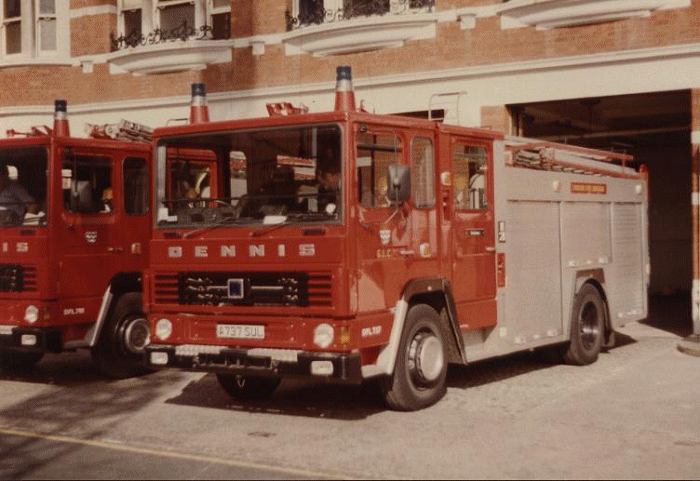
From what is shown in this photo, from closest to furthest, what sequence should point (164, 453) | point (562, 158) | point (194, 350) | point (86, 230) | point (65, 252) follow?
point (164, 453) → point (194, 350) → point (65, 252) → point (86, 230) → point (562, 158)

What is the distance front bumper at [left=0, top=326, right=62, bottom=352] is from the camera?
1116 centimetres

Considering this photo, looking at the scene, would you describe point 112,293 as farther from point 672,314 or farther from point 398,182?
point 672,314

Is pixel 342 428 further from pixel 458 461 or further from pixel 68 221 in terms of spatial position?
pixel 68 221

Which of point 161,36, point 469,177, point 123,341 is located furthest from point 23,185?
point 161,36

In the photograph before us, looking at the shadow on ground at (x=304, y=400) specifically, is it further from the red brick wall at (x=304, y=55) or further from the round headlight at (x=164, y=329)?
the red brick wall at (x=304, y=55)

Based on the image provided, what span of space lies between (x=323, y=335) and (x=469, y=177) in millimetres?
A: 2555

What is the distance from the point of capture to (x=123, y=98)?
18859mm

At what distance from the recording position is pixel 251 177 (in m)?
9.39

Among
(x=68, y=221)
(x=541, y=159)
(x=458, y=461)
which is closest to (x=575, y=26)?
(x=541, y=159)

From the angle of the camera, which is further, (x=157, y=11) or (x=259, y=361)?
(x=157, y=11)

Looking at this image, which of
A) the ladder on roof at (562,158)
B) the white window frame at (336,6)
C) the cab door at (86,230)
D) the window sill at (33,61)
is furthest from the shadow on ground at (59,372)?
the window sill at (33,61)

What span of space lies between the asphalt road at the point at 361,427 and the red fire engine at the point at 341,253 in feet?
1.55

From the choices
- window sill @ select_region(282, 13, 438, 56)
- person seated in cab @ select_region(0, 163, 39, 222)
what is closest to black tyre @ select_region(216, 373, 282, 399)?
person seated in cab @ select_region(0, 163, 39, 222)

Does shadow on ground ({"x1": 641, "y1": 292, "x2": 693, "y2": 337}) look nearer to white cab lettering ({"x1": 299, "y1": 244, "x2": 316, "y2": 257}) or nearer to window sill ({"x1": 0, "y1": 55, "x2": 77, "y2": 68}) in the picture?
white cab lettering ({"x1": 299, "y1": 244, "x2": 316, "y2": 257})
